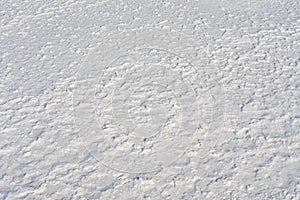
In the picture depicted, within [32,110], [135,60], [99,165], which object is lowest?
[99,165]

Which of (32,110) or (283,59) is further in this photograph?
(283,59)

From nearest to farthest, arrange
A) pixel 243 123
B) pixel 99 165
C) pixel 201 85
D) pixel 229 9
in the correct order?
1. pixel 99 165
2. pixel 243 123
3. pixel 201 85
4. pixel 229 9

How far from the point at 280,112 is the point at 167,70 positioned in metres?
0.38

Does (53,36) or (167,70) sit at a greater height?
(53,36)

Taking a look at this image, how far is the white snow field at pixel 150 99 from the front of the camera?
1.20 metres

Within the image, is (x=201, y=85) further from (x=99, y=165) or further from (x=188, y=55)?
(x=99, y=165)

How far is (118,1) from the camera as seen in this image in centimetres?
187

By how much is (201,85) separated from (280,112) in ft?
0.83

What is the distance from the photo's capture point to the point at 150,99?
4.64 feet

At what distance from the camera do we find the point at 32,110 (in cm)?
139

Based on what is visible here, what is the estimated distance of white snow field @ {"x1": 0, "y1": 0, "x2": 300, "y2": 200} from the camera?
120cm

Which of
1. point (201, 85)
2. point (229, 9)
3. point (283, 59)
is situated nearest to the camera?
point (201, 85)

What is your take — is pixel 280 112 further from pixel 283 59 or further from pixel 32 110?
pixel 32 110

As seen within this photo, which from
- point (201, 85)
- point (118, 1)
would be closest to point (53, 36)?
point (118, 1)
